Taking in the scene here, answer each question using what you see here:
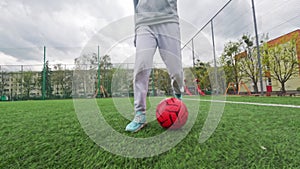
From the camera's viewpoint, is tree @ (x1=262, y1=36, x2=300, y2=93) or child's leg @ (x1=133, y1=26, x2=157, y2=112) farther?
tree @ (x1=262, y1=36, x2=300, y2=93)

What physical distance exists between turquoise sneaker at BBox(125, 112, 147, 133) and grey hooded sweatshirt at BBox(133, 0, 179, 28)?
2.16 ft

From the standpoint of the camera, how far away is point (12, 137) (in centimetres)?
102

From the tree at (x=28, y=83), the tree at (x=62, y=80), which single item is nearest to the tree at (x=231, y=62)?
the tree at (x=62, y=80)

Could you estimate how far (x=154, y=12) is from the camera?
4.30ft

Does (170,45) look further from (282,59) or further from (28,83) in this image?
(28,83)

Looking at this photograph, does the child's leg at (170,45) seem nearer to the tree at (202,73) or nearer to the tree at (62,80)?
the tree at (202,73)

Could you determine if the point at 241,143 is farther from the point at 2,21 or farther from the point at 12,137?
the point at 2,21

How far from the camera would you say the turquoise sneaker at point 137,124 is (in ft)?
3.66

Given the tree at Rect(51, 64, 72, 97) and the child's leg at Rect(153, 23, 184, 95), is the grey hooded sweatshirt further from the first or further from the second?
the tree at Rect(51, 64, 72, 97)

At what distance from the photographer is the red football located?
3.74ft

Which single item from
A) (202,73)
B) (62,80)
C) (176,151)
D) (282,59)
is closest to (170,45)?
(176,151)

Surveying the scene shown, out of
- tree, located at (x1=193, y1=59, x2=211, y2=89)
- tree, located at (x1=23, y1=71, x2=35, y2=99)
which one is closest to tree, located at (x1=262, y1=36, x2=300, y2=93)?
tree, located at (x1=193, y1=59, x2=211, y2=89)

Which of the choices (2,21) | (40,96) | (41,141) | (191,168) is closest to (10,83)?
(40,96)

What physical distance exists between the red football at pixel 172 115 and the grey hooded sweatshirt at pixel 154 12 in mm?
613
